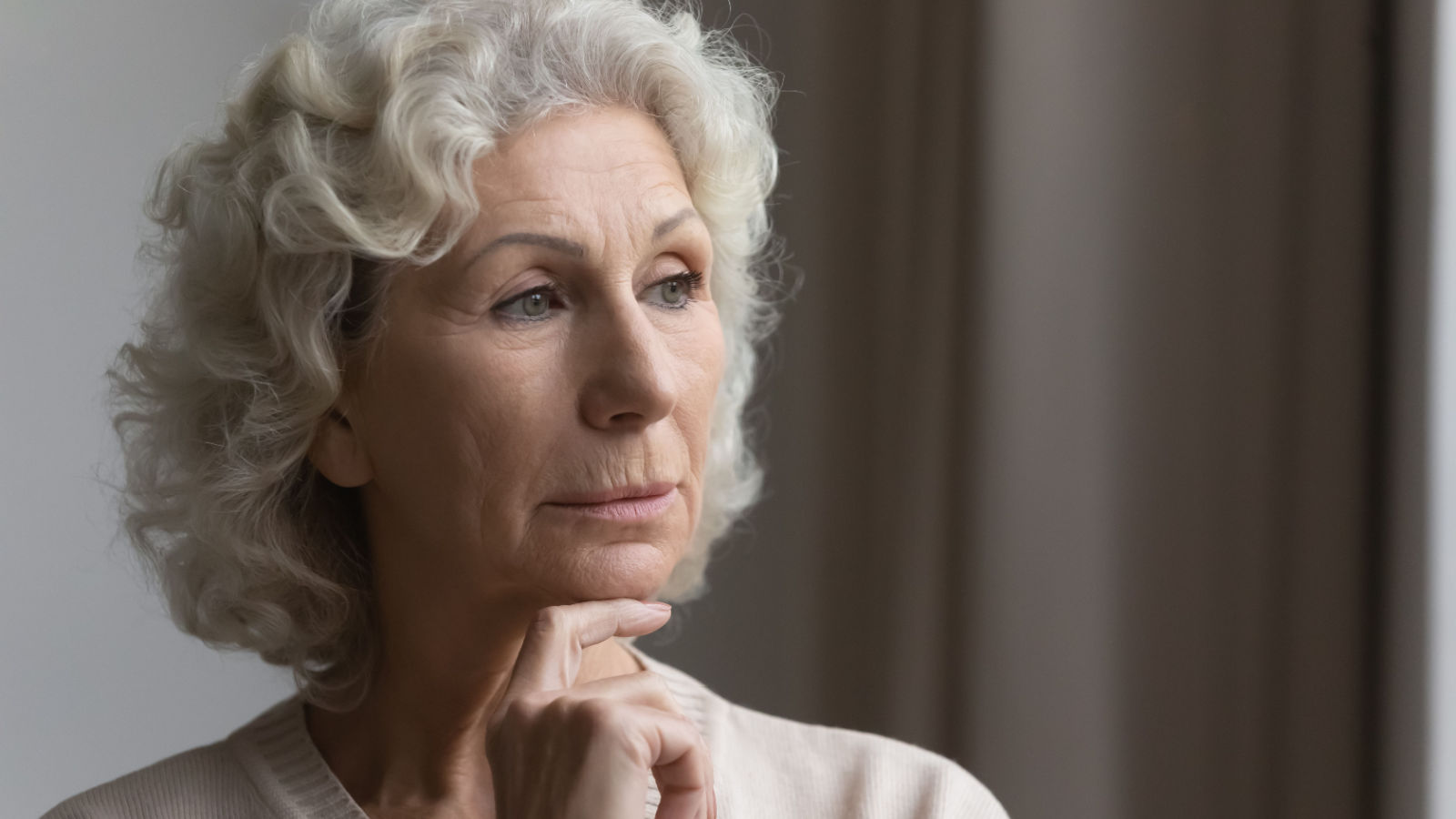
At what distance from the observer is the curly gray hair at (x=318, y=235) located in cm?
132

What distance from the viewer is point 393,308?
1335mm

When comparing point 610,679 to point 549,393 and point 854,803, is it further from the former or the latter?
point 854,803

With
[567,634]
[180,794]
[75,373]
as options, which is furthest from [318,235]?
[75,373]

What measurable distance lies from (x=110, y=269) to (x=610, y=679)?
133 cm

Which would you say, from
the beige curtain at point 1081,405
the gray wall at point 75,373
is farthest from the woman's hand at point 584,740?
the gray wall at point 75,373

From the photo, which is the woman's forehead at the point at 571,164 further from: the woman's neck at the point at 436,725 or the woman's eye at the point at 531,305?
the woman's neck at the point at 436,725

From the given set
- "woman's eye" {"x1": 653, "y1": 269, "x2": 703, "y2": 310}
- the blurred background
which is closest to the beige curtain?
the blurred background

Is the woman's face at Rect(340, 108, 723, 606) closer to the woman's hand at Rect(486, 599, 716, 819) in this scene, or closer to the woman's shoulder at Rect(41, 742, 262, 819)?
the woman's hand at Rect(486, 599, 716, 819)

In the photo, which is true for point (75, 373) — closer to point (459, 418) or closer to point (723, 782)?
point (459, 418)

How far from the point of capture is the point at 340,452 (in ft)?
4.66

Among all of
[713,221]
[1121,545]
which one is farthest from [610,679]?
→ [1121,545]

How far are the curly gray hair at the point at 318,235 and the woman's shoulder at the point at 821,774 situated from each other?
0.41 metres

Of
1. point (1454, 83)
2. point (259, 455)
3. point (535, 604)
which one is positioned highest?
point (1454, 83)

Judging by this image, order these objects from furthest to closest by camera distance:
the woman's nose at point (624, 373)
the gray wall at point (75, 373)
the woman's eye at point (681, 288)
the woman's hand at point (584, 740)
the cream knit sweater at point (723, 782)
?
the gray wall at point (75, 373), the cream knit sweater at point (723, 782), the woman's eye at point (681, 288), the woman's nose at point (624, 373), the woman's hand at point (584, 740)
